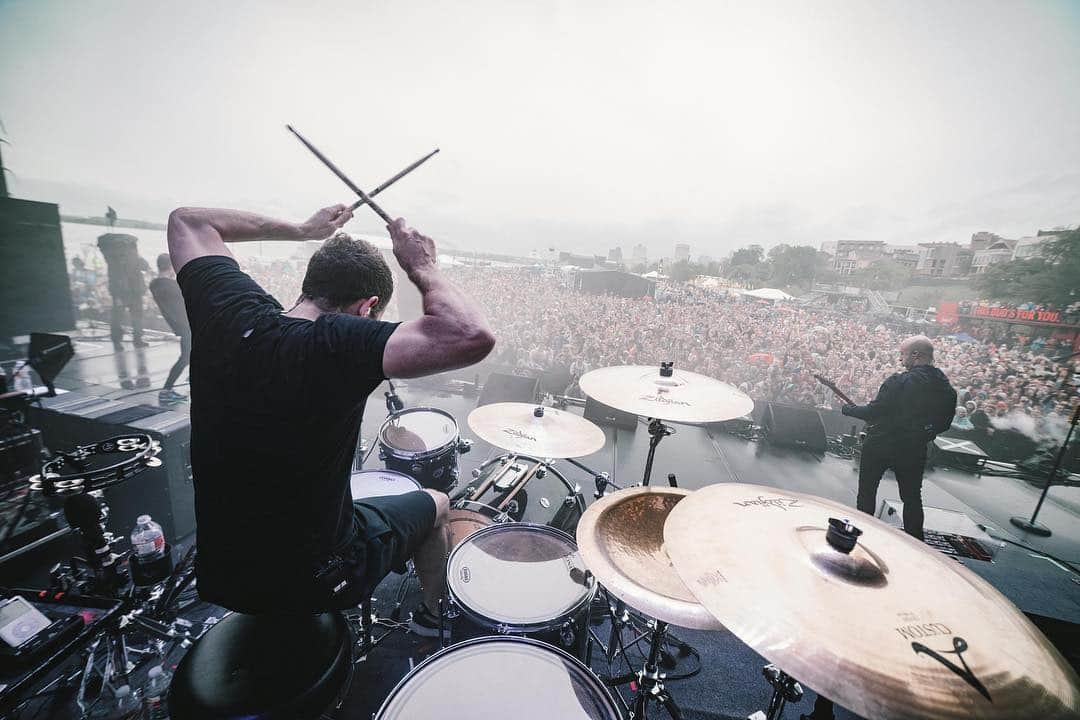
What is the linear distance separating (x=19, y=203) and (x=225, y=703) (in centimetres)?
874

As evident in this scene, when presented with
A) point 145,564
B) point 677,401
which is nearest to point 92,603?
point 145,564

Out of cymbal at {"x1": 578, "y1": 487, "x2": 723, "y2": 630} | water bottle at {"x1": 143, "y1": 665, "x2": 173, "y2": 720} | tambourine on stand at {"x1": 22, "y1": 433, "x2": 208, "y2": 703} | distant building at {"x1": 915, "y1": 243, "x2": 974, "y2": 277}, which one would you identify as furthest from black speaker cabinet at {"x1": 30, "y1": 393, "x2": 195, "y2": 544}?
distant building at {"x1": 915, "y1": 243, "x2": 974, "y2": 277}

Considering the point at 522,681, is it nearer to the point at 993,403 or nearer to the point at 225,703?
the point at 225,703

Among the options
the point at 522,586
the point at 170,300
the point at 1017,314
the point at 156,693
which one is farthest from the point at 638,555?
the point at 1017,314

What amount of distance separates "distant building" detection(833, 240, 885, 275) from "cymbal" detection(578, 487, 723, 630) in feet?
31.0

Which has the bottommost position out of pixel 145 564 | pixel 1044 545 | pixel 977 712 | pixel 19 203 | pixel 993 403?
pixel 1044 545

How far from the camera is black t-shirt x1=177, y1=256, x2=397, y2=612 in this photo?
860 mm

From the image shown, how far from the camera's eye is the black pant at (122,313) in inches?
269

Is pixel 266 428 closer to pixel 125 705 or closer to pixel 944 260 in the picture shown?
pixel 125 705

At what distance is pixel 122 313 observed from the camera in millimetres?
6883

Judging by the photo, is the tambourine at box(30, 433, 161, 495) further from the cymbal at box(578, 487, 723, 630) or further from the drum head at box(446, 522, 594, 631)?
the cymbal at box(578, 487, 723, 630)

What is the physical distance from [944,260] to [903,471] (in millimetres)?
7767

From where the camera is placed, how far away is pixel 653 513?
1.71m

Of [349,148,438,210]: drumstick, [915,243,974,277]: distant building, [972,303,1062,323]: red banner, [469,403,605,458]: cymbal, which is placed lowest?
[469,403,605,458]: cymbal
